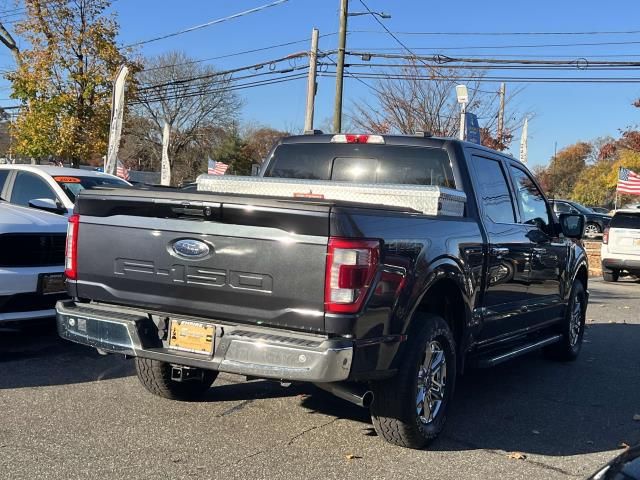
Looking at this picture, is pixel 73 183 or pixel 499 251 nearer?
pixel 499 251

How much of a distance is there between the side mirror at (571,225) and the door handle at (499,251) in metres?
1.81

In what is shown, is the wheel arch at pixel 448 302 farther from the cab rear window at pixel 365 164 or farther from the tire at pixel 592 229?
the tire at pixel 592 229

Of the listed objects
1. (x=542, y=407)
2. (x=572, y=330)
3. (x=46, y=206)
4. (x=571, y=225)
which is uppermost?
(x=571, y=225)

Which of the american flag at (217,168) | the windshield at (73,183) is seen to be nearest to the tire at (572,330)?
the windshield at (73,183)

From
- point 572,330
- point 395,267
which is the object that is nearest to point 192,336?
point 395,267

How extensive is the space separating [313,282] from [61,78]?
17.0 meters

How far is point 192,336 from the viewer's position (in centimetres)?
387

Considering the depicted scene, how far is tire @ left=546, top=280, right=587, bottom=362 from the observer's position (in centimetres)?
712

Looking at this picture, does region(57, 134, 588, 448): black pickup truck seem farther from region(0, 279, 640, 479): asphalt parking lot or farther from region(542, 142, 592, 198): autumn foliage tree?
region(542, 142, 592, 198): autumn foliage tree

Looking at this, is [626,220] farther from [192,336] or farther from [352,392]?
[192,336]

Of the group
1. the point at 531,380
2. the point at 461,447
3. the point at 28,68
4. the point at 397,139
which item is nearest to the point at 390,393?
the point at 461,447

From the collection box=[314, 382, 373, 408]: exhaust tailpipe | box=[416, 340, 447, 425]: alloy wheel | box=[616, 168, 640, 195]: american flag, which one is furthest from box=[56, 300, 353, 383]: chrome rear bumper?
box=[616, 168, 640, 195]: american flag

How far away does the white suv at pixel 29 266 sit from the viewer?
18.9 feet

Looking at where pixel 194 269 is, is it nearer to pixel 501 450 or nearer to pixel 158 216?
pixel 158 216
